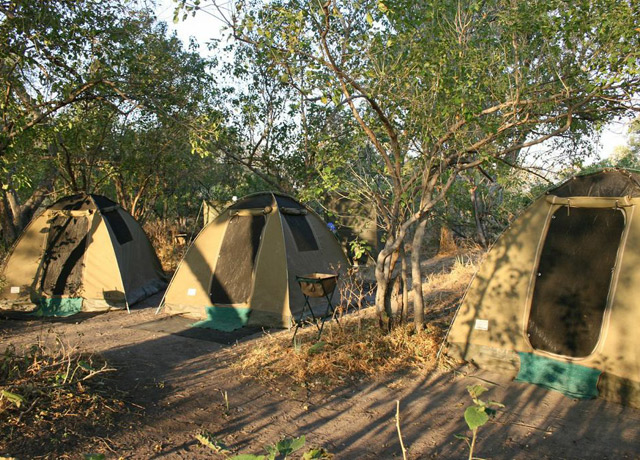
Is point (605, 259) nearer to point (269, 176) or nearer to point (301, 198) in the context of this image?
point (301, 198)

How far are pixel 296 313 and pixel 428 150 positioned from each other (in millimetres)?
3068

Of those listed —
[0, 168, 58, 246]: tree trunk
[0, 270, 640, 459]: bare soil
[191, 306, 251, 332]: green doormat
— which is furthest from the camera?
[0, 168, 58, 246]: tree trunk

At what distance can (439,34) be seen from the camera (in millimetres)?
5645

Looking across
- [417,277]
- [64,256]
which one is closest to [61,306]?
[64,256]

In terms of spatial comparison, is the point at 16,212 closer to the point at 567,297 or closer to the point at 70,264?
the point at 70,264

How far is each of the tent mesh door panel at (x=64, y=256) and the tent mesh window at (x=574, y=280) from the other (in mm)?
7221

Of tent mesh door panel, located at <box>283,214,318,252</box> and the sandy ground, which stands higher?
tent mesh door panel, located at <box>283,214,318,252</box>

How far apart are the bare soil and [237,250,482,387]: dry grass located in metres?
0.17

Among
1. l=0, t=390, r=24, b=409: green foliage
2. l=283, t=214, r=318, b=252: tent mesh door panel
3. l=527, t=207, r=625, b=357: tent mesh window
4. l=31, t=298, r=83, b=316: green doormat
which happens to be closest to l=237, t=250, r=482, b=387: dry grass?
l=527, t=207, r=625, b=357: tent mesh window

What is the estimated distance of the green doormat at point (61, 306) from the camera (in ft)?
27.2

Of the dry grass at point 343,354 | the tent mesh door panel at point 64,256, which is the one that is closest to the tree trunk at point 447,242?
the dry grass at point 343,354

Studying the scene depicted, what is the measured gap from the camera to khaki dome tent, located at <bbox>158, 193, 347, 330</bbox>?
7.46 metres

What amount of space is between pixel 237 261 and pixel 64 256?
10.4 ft

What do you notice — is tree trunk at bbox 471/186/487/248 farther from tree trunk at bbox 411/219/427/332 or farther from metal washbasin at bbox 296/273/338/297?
metal washbasin at bbox 296/273/338/297
